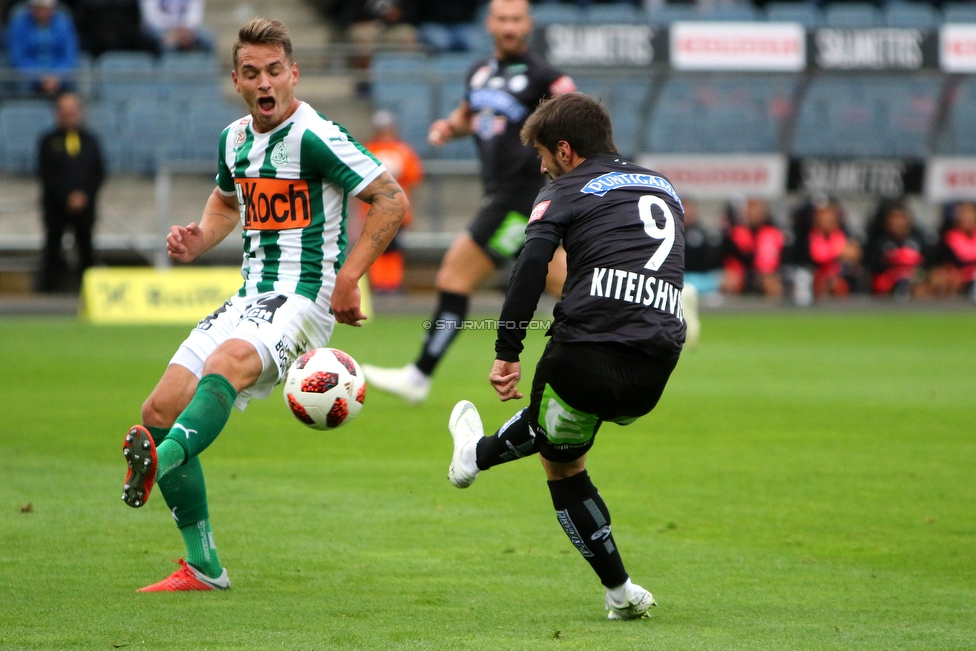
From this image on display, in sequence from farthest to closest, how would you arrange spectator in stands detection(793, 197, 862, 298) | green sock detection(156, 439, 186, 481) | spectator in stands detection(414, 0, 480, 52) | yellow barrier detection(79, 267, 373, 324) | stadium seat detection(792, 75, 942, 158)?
spectator in stands detection(414, 0, 480, 52)
stadium seat detection(792, 75, 942, 158)
spectator in stands detection(793, 197, 862, 298)
yellow barrier detection(79, 267, 373, 324)
green sock detection(156, 439, 186, 481)

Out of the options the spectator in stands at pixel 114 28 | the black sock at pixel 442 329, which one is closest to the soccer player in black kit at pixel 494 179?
the black sock at pixel 442 329

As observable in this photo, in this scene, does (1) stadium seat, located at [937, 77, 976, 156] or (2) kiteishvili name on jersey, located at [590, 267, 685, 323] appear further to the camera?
(1) stadium seat, located at [937, 77, 976, 156]

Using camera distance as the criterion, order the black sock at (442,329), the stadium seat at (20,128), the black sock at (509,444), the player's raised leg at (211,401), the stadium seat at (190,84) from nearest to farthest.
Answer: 1. the player's raised leg at (211,401)
2. the black sock at (509,444)
3. the black sock at (442,329)
4. the stadium seat at (20,128)
5. the stadium seat at (190,84)

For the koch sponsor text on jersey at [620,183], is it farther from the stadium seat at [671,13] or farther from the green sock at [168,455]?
the stadium seat at [671,13]

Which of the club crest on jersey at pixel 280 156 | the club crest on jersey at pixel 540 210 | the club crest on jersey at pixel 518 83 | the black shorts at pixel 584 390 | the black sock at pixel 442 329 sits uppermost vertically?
the club crest on jersey at pixel 280 156

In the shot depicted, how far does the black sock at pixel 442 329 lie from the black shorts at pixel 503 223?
0.43m

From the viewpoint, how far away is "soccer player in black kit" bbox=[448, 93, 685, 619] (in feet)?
15.4

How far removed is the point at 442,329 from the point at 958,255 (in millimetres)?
13593

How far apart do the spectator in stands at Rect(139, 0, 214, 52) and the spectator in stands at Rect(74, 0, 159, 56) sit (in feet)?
0.46

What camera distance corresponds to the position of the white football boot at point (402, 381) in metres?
9.79

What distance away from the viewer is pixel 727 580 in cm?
538

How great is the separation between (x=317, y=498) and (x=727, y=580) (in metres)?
2.46

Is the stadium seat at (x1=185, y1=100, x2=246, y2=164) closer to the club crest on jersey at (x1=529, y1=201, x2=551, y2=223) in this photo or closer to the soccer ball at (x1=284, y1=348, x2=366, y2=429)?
the soccer ball at (x1=284, y1=348, x2=366, y2=429)

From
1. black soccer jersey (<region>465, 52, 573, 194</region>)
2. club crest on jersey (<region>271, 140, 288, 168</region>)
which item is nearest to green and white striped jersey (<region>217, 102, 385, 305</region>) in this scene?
club crest on jersey (<region>271, 140, 288, 168</region>)
